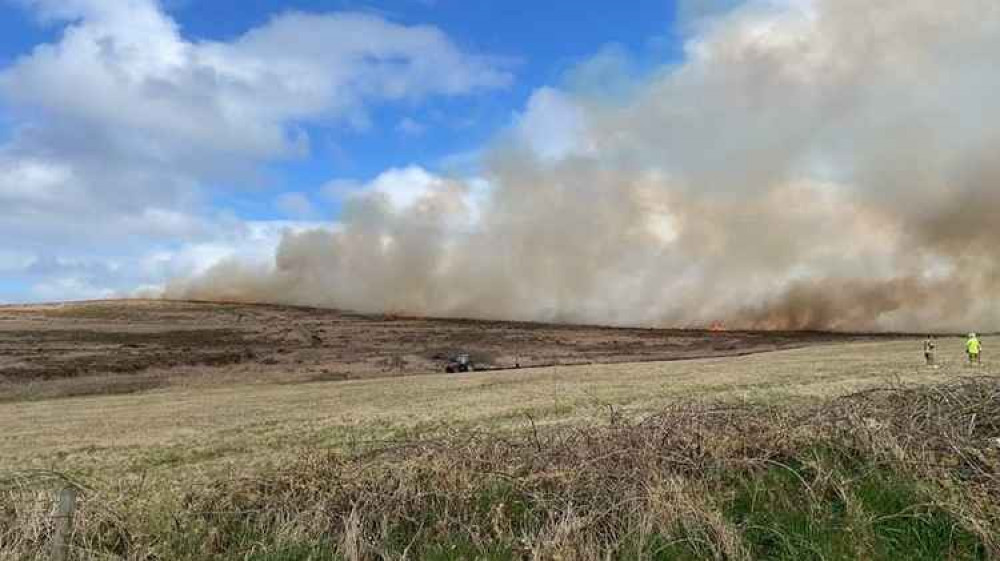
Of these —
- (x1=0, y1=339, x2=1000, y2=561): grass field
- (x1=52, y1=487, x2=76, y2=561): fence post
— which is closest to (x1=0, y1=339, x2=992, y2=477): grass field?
(x1=0, y1=339, x2=1000, y2=561): grass field

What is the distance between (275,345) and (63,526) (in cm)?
8732

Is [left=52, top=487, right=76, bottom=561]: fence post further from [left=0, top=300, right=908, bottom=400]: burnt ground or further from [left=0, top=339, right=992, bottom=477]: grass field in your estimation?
[left=0, top=300, right=908, bottom=400]: burnt ground

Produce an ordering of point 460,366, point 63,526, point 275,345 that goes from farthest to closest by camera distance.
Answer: point 275,345 < point 460,366 < point 63,526

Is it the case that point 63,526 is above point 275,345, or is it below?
above

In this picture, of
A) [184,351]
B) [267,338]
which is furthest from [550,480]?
[267,338]

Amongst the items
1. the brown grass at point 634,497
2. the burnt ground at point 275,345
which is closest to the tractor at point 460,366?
the burnt ground at point 275,345

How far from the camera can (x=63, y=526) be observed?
7.81m

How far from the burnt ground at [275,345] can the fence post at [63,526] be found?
54.8 metres

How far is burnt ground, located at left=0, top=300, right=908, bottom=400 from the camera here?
66.8 m

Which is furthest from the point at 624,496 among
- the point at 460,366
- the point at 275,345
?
the point at 275,345

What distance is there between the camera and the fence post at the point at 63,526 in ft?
25.4

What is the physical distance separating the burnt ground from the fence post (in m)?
54.8

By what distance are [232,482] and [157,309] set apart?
15444 cm

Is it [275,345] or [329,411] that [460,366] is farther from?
[329,411]
